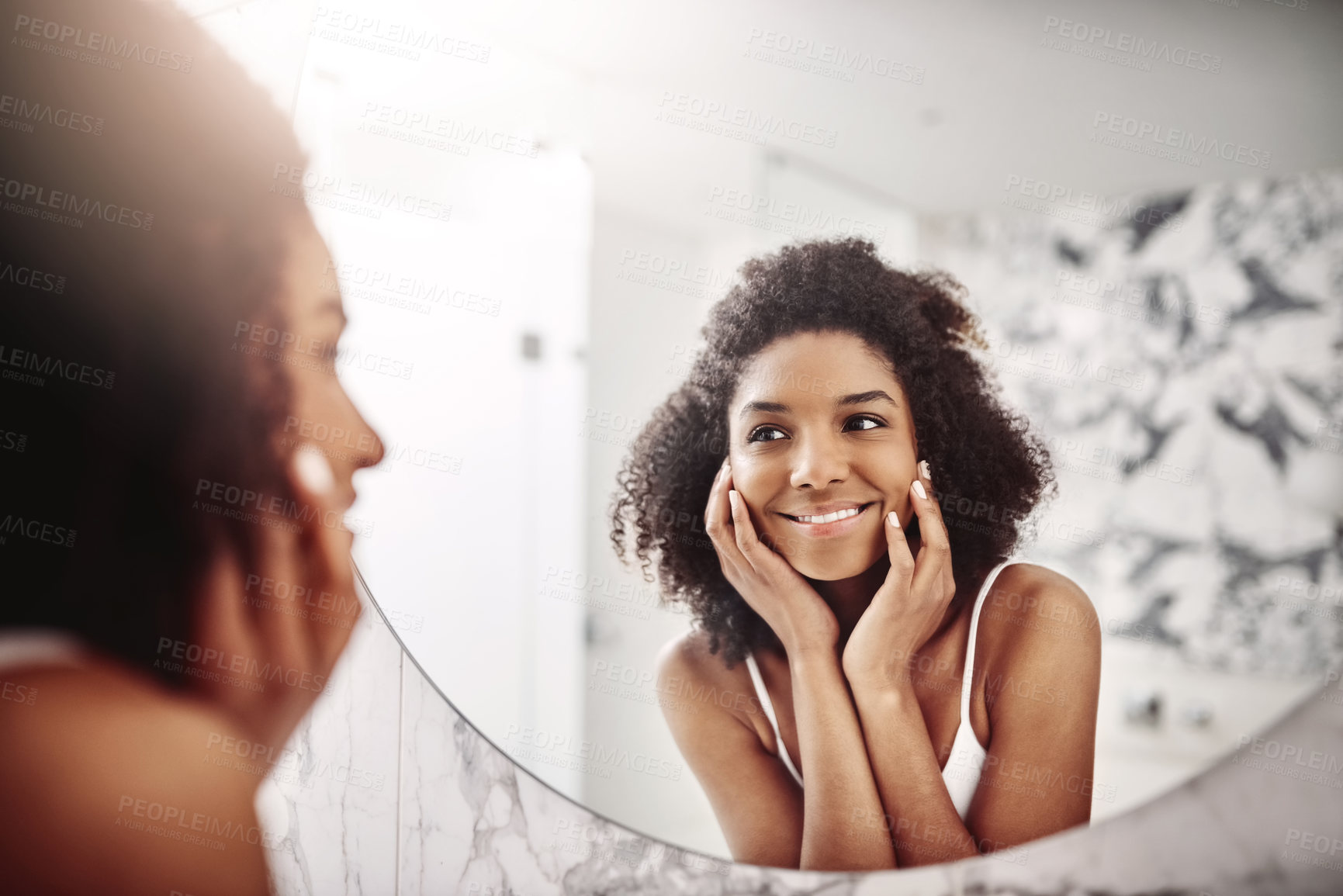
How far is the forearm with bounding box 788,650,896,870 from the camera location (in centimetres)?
97

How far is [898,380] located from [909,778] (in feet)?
1.50

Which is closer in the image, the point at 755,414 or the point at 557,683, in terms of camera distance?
the point at 755,414

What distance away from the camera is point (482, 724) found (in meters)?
1.17

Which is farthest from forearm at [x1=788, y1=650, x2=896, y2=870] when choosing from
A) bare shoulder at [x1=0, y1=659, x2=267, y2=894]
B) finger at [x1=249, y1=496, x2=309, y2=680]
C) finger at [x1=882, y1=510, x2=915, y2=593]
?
bare shoulder at [x1=0, y1=659, x2=267, y2=894]

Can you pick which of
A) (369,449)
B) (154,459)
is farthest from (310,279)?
(154,459)

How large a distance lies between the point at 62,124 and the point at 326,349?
715 mm

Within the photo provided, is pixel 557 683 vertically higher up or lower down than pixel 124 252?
lower down

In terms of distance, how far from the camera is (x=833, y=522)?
96cm

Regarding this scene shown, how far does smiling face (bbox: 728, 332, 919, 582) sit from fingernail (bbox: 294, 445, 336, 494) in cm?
69

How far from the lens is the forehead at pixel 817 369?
3.06 ft

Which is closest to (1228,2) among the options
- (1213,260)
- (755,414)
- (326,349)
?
(1213,260)

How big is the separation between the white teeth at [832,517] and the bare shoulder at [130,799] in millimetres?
1024

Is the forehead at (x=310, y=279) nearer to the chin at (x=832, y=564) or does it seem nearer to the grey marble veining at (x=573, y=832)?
the grey marble veining at (x=573, y=832)

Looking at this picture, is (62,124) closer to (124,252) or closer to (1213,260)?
(124,252)
